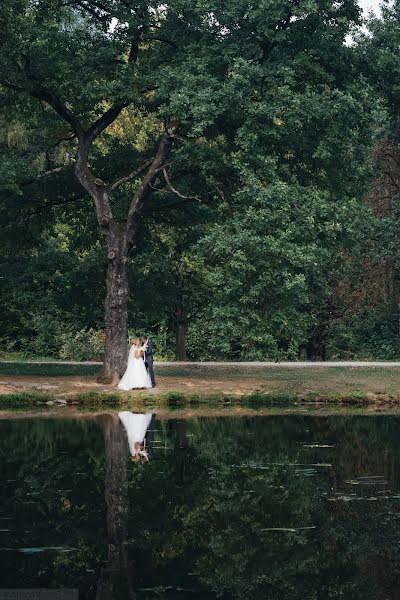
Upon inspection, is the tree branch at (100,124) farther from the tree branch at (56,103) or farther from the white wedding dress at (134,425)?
the white wedding dress at (134,425)

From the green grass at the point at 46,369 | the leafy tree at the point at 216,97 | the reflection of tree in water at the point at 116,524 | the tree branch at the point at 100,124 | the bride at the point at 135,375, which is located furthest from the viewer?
the green grass at the point at 46,369

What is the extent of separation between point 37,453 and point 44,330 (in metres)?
31.2

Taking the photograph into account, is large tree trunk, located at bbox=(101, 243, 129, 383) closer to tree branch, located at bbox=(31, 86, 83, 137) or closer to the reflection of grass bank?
the reflection of grass bank

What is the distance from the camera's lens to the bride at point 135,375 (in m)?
32.8

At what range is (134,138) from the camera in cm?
4822

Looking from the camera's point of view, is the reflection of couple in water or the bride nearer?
the reflection of couple in water

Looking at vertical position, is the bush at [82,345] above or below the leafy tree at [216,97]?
below

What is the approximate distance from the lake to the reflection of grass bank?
699 cm

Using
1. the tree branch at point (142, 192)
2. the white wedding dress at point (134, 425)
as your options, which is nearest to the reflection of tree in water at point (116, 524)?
the white wedding dress at point (134, 425)

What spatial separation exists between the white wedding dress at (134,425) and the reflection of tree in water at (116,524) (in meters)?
0.16

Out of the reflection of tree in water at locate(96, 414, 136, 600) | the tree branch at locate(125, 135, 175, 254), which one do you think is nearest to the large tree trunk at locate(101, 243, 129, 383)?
the tree branch at locate(125, 135, 175, 254)

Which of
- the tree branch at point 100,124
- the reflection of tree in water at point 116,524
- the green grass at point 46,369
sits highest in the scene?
the tree branch at point 100,124

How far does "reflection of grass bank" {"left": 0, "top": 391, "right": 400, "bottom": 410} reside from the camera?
30469mm

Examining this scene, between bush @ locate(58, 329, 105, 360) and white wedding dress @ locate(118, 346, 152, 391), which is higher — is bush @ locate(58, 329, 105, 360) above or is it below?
above
